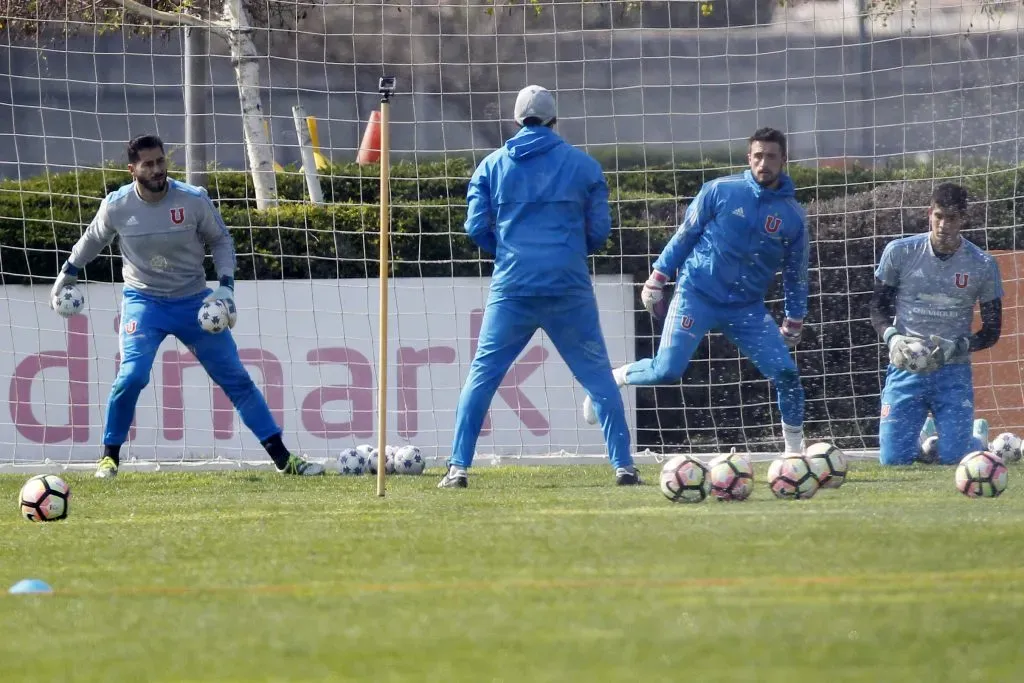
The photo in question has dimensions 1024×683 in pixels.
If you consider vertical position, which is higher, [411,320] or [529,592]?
[411,320]

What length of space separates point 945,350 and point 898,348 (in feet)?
1.06

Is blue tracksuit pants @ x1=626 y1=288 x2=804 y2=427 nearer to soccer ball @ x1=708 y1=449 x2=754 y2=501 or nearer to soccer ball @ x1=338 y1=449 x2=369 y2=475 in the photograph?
soccer ball @ x1=338 y1=449 x2=369 y2=475

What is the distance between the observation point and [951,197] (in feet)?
33.4

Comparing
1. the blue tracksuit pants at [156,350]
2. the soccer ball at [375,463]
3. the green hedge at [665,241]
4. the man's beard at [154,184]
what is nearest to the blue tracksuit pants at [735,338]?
the soccer ball at [375,463]

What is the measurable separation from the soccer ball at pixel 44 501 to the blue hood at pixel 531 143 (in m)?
2.80

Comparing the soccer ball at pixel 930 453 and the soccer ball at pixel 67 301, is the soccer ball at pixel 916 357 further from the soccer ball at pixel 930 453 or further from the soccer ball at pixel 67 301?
the soccer ball at pixel 67 301

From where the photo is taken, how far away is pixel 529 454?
12.2m

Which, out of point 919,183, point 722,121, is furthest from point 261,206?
point 722,121

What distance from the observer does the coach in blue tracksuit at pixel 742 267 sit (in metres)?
9.77

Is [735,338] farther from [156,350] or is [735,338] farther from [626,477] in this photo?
[156,350]

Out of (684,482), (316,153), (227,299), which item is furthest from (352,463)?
(316,153)

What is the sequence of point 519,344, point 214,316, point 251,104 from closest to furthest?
point 519,344 → point 214,316 → point 251,104

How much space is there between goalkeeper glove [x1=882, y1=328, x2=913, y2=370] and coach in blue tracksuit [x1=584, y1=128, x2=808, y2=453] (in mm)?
693

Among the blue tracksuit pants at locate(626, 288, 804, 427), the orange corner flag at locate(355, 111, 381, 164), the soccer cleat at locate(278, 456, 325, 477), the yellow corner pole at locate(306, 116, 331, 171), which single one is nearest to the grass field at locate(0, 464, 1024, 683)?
the blue tracksuit pants at locate(626, 288, 804, 427)
